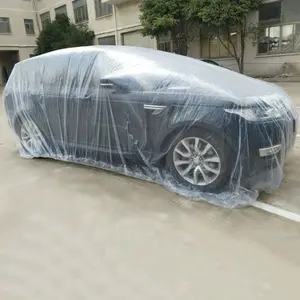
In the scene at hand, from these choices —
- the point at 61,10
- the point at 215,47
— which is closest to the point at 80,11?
the point at 61,10

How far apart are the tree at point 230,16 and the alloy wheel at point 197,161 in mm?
13584

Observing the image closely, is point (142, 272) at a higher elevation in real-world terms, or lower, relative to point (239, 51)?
lower

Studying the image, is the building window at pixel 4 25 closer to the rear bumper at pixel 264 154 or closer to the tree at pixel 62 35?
the tree at pixel 62 35

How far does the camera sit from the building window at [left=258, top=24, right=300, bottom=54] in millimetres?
15703

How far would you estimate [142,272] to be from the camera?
2.25 meters

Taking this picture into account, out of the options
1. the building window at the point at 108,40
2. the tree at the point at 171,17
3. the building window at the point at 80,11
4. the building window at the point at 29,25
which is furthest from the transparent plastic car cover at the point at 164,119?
the building window at the point at 29,25

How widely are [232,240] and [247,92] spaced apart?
57.3 inches

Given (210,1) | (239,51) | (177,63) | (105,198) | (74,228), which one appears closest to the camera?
(74,228)

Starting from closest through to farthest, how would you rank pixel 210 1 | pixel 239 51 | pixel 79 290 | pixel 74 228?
pixel 79 290
pixel 74 228
pixel 210 1
pixel 239 51

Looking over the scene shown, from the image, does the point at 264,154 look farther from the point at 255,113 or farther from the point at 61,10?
the point at 61,10

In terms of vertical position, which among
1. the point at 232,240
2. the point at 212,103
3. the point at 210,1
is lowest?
the point at 232,240

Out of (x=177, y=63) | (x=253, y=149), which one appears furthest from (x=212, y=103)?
(x=177, y=63)

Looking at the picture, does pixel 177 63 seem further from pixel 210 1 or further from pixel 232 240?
pixel 210 1

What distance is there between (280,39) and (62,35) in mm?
16733
